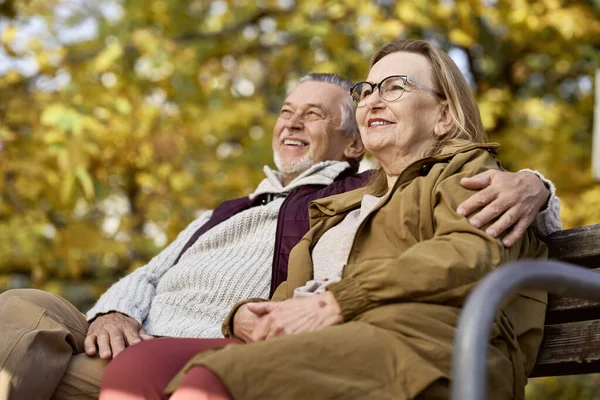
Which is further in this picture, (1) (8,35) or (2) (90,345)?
(1) (8,35)

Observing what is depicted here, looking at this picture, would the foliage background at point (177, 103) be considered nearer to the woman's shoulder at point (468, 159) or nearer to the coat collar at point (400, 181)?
the coat collar at point (400, 181)

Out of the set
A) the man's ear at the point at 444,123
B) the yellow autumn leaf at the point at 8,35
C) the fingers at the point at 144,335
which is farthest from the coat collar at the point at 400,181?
the yellow autumn leaf at the point at 8,35

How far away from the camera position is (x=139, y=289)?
3266 mm

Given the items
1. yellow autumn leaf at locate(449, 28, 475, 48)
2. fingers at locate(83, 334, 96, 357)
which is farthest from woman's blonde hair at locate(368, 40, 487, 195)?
yellow autumn leaf at locate(449, 28, 475, 48)

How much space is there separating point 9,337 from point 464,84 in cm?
151

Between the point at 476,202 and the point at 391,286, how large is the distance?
35cm

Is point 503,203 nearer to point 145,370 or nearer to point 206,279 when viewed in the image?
point 145,370

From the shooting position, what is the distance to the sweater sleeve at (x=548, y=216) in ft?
8.48

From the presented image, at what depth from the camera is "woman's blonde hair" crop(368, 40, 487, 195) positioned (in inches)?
110

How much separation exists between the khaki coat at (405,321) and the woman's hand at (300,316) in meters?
0.03

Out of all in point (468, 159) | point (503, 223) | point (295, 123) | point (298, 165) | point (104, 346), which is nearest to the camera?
point (503, 223)

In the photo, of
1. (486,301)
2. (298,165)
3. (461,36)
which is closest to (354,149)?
(298,165)

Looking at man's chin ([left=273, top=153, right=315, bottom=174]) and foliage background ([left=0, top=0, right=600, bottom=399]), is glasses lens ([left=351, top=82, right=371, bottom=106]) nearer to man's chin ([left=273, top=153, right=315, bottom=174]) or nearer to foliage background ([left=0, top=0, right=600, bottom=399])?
man's chin ([left=273, top=153, right=315, bottom=174])

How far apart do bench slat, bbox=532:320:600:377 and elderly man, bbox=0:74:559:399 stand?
303 millimetres
